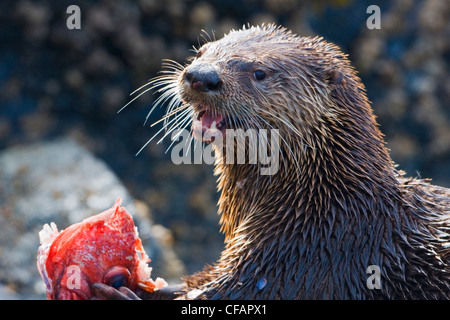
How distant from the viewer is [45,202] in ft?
20.1

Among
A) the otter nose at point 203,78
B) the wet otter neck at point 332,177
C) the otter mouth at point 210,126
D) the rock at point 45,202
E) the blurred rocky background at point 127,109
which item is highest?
the blurred rocky background at point 127,109

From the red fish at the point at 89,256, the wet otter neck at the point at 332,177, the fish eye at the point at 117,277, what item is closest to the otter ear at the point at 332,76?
the wet otter neck at the point at 332,177

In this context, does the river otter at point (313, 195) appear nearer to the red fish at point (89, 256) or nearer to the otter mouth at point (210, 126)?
the otter mouth at point (210, 126)

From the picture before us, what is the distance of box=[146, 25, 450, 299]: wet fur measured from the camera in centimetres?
275

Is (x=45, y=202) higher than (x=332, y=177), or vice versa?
(x=45, y=202)

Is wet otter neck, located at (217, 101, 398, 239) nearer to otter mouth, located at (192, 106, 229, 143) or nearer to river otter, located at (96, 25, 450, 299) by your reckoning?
river otter, located at (96, 25, 450, 299)

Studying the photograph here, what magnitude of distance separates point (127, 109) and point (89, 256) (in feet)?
18.0

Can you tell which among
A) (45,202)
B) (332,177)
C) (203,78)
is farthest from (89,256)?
(45,202)

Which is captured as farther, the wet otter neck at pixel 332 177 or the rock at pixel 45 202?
the rock at pixel 45 202

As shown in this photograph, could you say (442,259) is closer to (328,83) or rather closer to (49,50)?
(328,83)

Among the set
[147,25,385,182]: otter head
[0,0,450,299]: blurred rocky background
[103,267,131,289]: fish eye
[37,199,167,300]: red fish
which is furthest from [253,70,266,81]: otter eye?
[0,0,450,299]: blurred rocky background

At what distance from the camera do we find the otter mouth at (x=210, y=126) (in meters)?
2.88

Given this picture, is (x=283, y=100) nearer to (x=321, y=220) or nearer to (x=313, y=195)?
(x=313, y=195)

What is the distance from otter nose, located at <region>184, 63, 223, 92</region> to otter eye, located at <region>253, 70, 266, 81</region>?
234 millimetres
